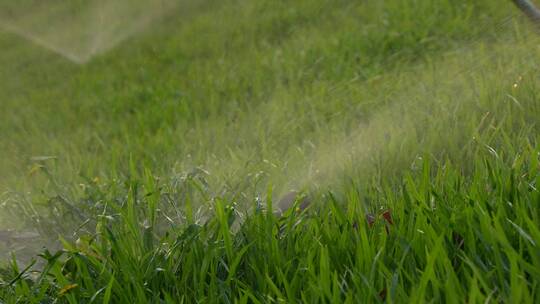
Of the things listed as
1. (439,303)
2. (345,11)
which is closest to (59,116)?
(345,11)

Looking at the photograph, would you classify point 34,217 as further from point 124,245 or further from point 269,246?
point 269,246

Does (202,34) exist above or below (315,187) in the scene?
above

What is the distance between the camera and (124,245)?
2.25 metres

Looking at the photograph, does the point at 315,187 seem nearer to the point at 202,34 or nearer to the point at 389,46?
the point at 389,46

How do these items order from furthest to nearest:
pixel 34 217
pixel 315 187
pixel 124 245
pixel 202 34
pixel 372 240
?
1. pixel 202 34
2. pixel 34 217
3. pixel 315 187
4. pixel 124 245
5. pixel 372 240

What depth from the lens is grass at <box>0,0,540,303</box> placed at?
6.41ft

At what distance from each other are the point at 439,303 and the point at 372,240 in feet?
1.09

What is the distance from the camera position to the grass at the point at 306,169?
A: 1.96 m

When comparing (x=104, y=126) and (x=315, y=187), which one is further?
(x=104, y=126)

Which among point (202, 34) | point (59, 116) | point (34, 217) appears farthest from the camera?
point (202, 34)

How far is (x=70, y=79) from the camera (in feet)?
21.4

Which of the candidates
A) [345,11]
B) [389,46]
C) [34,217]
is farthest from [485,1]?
[34,217]

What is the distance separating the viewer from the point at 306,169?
2.93m

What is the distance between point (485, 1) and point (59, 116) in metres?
2.61
